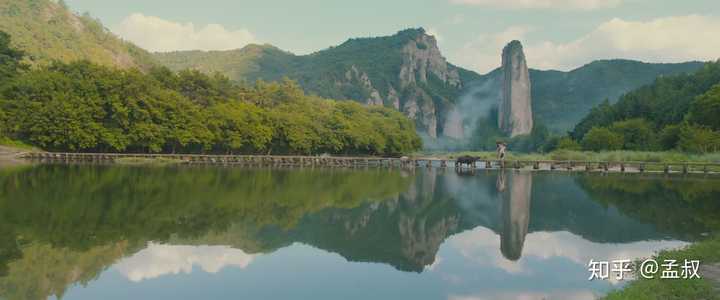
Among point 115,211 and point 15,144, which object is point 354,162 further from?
point 115,211

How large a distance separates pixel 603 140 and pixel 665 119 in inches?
342

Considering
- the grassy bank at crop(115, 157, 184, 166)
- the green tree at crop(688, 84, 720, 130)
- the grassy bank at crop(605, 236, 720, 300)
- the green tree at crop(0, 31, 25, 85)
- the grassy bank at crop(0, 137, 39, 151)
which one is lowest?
the grassy bank at crop(605, 236, 720, 300)

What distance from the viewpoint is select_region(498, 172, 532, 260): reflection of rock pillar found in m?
15.3

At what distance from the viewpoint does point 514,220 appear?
20.2 metres

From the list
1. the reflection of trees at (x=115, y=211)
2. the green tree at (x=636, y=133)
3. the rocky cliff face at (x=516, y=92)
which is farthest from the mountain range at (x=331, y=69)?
the reflection of trees at (x=115, y=211)

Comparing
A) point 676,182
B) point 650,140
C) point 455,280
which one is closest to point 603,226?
point 455,280

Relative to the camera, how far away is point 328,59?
19388 centimetres

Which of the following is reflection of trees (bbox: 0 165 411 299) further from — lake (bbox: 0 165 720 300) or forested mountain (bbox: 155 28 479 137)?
forested mountain (bbox: 155 28 479 137)

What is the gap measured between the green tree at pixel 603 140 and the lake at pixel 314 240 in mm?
50221

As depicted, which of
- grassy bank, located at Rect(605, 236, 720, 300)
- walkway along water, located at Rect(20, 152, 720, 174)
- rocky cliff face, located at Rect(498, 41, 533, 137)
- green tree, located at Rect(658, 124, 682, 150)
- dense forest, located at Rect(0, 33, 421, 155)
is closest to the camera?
grassy bank, located at Rect(605, 236, 720, 300)

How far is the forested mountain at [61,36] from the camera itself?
95688 mm

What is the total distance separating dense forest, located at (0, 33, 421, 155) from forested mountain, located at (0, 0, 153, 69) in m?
29.8

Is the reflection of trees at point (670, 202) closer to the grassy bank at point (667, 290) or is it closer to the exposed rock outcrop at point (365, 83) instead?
the grassy bank at point (667, 290)

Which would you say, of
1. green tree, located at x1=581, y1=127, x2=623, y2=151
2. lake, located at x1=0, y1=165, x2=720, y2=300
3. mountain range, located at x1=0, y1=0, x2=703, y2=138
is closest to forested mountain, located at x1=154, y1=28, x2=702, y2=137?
mountain range, located at x1=0, y1=0, x2=703, y2=138
